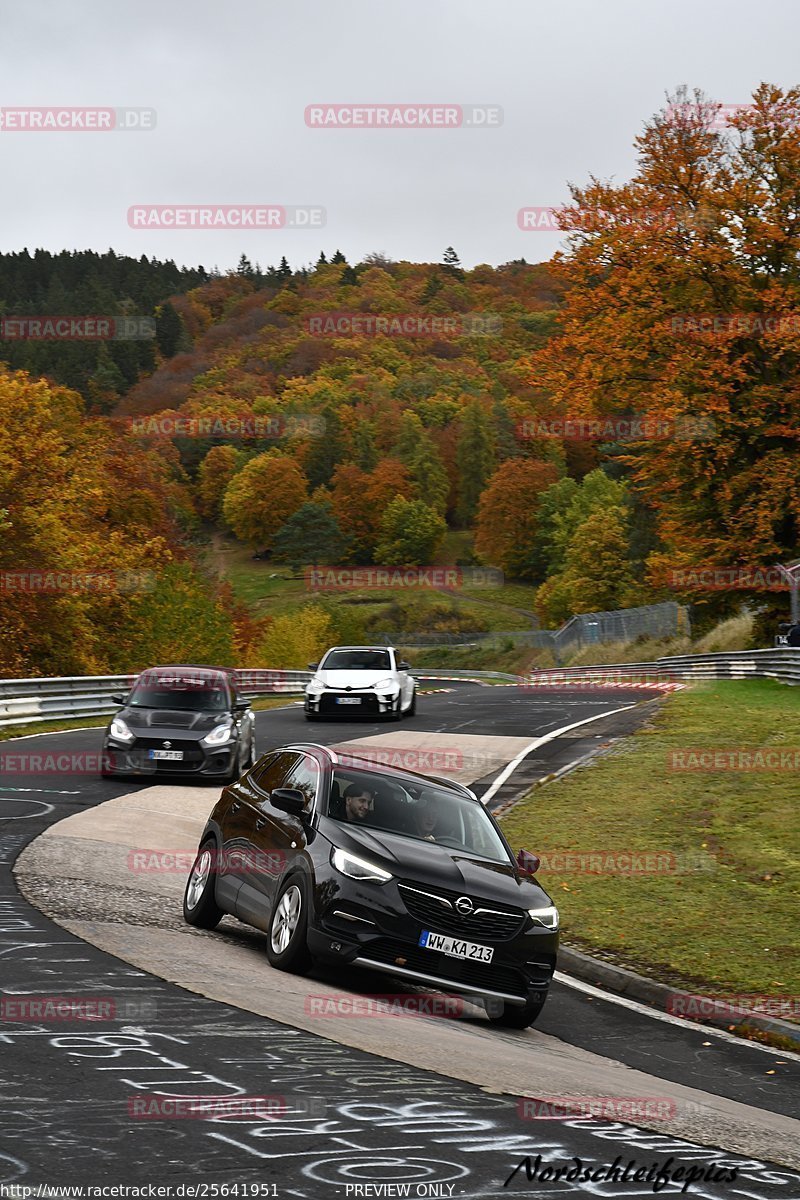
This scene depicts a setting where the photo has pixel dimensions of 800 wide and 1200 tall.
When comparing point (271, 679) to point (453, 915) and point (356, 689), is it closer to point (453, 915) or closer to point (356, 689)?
point (356, 689)

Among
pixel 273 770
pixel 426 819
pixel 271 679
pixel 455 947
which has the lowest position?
pixel 271 679

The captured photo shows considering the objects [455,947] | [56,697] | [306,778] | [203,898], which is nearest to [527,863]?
[455,947]

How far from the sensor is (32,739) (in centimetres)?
2461

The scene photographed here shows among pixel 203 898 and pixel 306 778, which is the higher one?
pixel 306 778

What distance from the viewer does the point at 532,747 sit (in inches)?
1014

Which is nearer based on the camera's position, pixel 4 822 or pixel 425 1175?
pixel 425 1175

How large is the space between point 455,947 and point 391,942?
43 cm

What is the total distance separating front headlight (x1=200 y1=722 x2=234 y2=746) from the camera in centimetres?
1961

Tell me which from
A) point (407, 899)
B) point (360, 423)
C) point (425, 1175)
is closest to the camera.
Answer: point (425, 1175)

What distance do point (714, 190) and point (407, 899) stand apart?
35982 mm

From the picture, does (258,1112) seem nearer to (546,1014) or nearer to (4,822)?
(546,1014)

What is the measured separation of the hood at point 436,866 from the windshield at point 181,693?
10781mm

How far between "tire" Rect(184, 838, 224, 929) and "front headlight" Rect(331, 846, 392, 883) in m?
1.90

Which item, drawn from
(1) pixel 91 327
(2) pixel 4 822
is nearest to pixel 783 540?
(2) pixel 4 822
